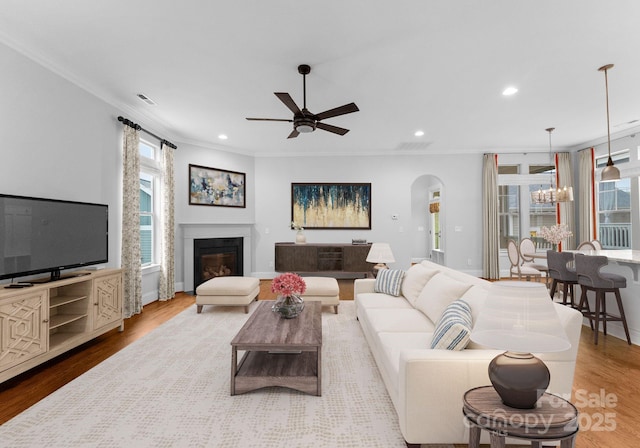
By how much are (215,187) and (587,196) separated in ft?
26.2

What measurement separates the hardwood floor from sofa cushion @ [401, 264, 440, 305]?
144cm

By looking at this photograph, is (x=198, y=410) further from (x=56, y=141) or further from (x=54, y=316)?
(x=56, y=141)

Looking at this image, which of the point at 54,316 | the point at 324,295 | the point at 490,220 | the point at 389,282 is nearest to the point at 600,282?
the point at 389,282

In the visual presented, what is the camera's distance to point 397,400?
76.9 inches

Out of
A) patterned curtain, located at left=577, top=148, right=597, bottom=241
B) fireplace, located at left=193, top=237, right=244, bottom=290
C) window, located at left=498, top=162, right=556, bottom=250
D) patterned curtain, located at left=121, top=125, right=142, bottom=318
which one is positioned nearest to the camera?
patterned curtain, located at left=121, top=125, right=142, bottom=318

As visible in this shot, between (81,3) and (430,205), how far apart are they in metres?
9.58

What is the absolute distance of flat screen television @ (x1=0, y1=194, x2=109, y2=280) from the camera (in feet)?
9.10

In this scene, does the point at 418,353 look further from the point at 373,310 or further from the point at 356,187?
the point at 356,187

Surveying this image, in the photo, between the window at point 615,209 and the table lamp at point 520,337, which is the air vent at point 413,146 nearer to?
the window at point 615,209

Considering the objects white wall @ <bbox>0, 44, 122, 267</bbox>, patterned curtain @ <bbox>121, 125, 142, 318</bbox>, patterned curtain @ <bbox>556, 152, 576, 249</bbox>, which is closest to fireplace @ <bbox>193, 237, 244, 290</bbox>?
patterned curtain @ <bbox>121, 125, 142, 318</bbox>

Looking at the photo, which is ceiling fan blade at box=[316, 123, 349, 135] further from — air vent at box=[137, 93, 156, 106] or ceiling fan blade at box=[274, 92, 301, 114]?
air vent at box=[137, 93, 156, 106]

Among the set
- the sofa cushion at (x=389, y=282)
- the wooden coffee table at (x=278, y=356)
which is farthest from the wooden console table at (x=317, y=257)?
the wooden coffee table at (x=278, y=356)

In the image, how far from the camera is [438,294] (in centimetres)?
287

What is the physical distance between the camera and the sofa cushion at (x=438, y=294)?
271cm
